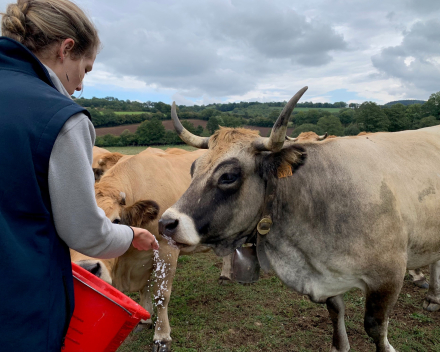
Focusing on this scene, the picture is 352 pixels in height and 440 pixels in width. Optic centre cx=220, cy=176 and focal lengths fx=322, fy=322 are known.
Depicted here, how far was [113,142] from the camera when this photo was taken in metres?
41.6

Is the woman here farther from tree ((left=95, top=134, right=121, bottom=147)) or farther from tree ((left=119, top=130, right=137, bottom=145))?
tree ((left=95, top=134, right=121, bottom=147))

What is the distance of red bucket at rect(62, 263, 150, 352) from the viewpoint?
1659 mm

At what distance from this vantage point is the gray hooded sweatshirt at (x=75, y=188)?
1.31 metres

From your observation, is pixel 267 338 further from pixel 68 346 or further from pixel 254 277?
pixel 68 346

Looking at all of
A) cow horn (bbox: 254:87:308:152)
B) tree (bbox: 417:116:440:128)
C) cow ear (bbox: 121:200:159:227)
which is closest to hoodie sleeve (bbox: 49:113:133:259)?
cow horn (bbox: 254:87:308:152)

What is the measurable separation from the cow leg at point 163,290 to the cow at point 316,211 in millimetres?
1388

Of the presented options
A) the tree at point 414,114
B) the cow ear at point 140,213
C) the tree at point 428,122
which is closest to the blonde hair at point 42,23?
the cow ear at point 140,213

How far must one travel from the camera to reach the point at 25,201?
128cm

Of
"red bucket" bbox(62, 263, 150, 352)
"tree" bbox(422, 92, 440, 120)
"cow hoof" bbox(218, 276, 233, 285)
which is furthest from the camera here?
"tree" bbox(422, 92, 440, 120)

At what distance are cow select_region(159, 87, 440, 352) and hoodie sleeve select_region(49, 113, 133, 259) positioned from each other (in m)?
1.16

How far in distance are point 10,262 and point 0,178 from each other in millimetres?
327

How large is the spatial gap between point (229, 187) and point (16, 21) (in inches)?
74.8

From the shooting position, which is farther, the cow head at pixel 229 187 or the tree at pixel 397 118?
the tree at pixel 397 118

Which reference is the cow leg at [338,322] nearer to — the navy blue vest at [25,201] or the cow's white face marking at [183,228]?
the cow's white face marking at [183,228]
